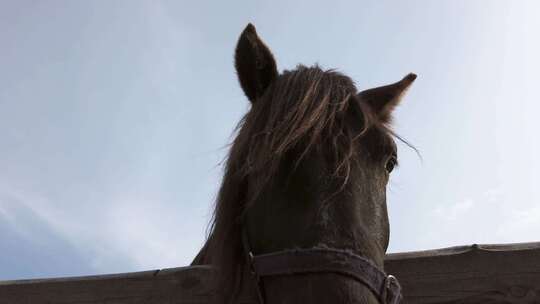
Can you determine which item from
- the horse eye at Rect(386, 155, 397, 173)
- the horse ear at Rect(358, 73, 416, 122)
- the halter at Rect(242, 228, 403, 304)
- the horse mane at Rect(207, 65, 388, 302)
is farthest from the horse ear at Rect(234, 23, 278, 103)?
the halter at Rect(242, 228, 403, 304)

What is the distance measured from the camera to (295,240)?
5.70 feet

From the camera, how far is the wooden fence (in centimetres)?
237

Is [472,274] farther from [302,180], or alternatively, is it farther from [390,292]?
[302,180]

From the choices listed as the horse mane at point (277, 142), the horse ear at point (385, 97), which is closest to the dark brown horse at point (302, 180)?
the horse mane at point (277, 142)

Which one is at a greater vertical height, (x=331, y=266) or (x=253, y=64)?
(x=253, y=64)

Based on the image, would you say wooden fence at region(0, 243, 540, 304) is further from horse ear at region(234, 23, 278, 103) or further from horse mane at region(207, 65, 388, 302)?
horse ear at region(234, 23, 278, 103)

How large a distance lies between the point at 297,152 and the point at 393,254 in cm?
86

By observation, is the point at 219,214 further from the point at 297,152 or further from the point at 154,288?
the point at 154,288

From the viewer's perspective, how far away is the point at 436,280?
7.88ft

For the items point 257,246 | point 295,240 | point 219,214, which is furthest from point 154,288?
point 295,240

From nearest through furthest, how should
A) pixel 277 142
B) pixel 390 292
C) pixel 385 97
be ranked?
pixel 390 292, pixel 277 142, pixel 385 97

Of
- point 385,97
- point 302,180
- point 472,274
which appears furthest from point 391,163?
point 302,180

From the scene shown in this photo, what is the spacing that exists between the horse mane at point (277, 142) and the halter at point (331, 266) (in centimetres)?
28

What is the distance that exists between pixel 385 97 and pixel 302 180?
1.15 meters
